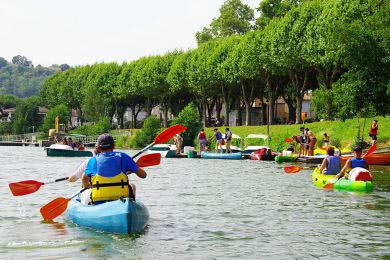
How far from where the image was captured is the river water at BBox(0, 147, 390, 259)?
1263 centimetres

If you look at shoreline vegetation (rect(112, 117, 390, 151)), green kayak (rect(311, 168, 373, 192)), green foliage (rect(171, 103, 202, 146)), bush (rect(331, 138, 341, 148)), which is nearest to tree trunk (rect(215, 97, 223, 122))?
shoreline vegetation (rect(112, 117, 390, 151))

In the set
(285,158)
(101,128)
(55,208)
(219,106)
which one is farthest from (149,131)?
(55,208)

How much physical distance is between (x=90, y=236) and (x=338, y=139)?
127 feet

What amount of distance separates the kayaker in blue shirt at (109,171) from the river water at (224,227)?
857mm

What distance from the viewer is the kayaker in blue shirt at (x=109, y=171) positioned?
1369 cm

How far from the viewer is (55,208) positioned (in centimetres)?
1612

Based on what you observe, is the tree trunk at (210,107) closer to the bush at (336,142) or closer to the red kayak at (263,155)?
the bush at (336,142)

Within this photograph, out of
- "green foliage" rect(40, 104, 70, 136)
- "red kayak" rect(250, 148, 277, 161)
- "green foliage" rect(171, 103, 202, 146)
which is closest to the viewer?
"red kayak" rect(250, 148, 277, 161)

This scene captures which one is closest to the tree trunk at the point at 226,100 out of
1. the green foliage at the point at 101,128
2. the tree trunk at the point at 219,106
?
the tree trunk at the point at 219,106

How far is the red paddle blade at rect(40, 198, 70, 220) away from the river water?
245mm

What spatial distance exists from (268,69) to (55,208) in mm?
54163

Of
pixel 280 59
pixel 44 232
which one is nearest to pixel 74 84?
pixel 280 59

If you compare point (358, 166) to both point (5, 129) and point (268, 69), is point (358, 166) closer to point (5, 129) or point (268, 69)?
point (268, 69)

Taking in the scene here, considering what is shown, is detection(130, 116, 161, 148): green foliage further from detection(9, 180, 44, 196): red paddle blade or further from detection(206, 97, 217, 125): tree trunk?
detection(9, 180, 44, 196): red paddle blade
